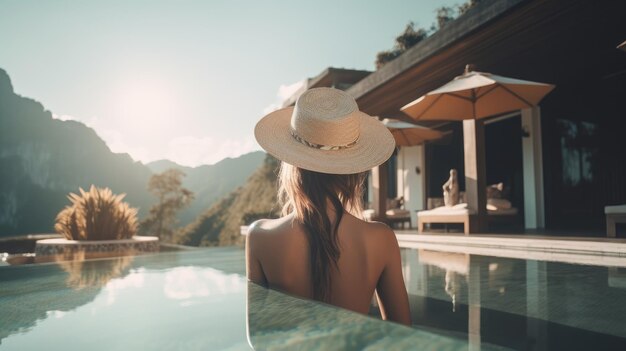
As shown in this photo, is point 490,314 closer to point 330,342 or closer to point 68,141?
point 330,342

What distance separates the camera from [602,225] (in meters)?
7.72

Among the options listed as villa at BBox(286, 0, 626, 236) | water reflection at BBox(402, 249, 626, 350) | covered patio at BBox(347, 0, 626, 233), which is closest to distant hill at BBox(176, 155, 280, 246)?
villa at BBox(286, 0, 626, 236)

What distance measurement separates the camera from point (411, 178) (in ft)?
42.5

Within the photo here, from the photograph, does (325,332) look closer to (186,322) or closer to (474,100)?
(186,322)

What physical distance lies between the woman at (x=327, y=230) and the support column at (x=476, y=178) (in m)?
5.44

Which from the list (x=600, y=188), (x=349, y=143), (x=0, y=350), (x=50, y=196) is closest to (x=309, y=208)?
(x=349, y=143)

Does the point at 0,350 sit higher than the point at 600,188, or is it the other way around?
the point at 600,188

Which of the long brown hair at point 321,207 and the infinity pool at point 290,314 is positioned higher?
the long brown hair at point 321,207

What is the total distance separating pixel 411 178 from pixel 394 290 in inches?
464

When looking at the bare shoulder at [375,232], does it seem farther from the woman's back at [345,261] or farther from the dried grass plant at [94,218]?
the dried grass plant at [94,218]

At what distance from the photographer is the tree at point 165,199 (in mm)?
32344

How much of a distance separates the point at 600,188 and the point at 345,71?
28.8ft

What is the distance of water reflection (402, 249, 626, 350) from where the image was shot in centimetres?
172

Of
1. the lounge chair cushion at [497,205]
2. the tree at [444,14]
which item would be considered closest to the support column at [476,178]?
the lounge chair cushion at [497,205]
